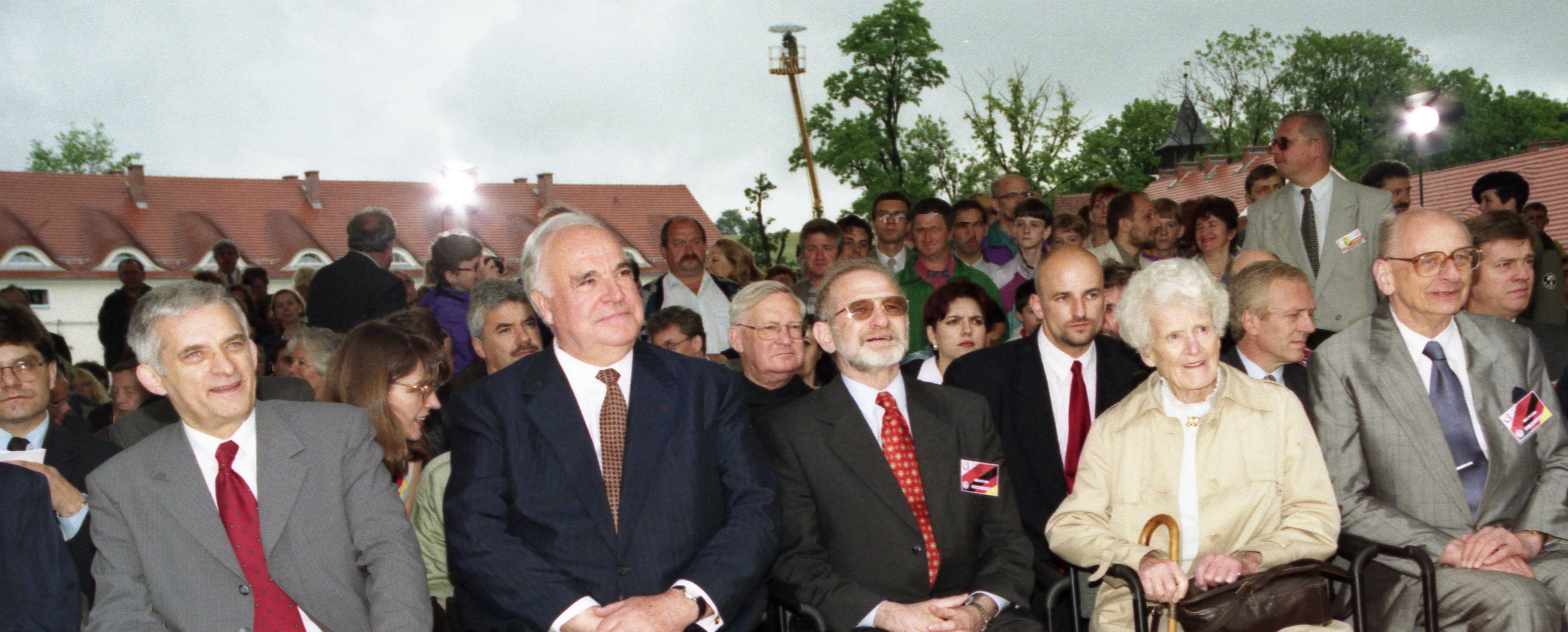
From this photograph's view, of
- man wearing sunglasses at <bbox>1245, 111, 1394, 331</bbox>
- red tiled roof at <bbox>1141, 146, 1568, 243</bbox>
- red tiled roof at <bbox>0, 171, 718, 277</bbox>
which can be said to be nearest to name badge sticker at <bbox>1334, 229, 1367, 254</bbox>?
man wearing sunglasses at <bbox>1245, 111, 1394, 331</bbox>

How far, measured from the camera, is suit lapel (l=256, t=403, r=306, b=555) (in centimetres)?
296

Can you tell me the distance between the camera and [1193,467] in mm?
3326

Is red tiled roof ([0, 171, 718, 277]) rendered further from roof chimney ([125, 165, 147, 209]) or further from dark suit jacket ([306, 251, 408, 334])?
dark suit jacket ([306, 251, 408, 334])

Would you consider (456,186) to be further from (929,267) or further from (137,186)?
(137,186)

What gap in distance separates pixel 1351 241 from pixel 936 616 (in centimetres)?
380

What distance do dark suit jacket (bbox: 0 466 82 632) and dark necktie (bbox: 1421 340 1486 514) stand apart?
13.3 feet

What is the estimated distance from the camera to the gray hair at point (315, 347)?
508 centimetres

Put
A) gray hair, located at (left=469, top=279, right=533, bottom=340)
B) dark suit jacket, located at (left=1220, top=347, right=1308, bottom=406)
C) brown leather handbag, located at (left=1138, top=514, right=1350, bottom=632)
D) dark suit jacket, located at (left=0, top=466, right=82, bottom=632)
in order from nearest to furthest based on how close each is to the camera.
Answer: dark suit jacket, located at (left=0, top=466, right=82, bottom=632), brown leather handbag, located at (left=1138, top=514, right=1350, bottom=632), dark suit jacket, located at (left=1220, top=347, right=1308, bottom=406), gray hair, located at (left=469, top=279, right=533, bottom=340)

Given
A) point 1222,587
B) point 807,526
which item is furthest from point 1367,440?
point 807,526

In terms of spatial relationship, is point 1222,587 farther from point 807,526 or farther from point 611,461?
point 611,461

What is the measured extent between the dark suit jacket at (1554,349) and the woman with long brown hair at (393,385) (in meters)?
3.88

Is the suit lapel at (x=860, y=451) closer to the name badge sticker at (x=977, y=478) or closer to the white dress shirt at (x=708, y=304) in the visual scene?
the name badge sticker at (x=977, y=478)

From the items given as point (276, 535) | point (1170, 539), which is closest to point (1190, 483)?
point (1170, 539)

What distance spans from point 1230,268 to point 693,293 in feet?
10.1
